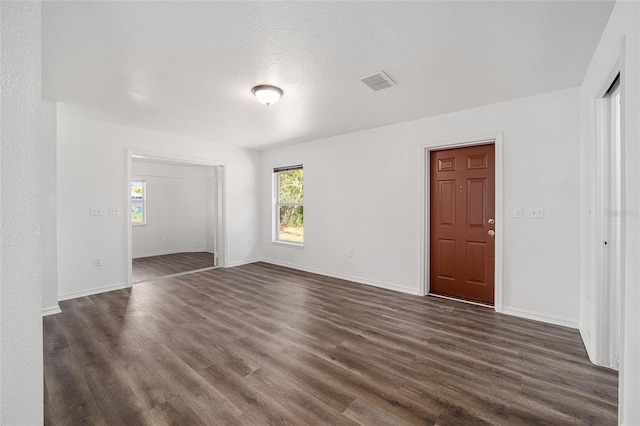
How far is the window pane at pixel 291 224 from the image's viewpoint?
5.57 metres

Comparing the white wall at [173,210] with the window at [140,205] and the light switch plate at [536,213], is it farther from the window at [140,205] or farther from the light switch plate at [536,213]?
the light switch plate at [536,213]

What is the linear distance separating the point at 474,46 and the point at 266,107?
88.0 inches

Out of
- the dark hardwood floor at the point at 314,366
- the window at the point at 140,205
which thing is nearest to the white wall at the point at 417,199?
the dark hardwood floor at the point at 314,366

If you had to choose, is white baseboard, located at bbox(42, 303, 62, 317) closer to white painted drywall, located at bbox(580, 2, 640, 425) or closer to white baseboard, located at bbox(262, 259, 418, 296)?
white baseboard, located at bbox(262, 259, 418, 296)

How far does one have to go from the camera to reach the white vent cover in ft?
8.34

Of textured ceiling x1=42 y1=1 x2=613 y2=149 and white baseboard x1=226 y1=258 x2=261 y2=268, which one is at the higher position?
textured ceiling x1=42 y1=1 x2=613 y2=149

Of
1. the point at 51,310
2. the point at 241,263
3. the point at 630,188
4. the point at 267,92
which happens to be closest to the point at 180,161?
the point at 241,263

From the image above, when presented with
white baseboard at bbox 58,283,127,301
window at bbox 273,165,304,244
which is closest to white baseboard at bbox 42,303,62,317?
white baseboard at bbox 58,283,127,301

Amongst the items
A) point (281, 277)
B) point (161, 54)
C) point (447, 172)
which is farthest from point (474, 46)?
point (281, 277)

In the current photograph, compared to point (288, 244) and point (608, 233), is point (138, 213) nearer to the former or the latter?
point (288, 244)

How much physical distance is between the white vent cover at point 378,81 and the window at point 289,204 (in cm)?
285

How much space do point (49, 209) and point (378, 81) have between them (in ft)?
13.2

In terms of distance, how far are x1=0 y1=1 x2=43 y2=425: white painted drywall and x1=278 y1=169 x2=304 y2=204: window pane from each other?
4.59 m

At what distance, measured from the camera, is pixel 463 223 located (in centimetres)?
361
